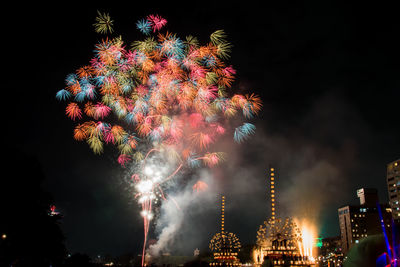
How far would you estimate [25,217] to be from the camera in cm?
2305

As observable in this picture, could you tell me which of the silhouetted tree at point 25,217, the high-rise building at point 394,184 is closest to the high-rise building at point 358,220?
the high-rise building at point 394,184

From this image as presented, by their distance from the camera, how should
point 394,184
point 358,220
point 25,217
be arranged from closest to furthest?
point 25,217
point 394,184
point 358,220

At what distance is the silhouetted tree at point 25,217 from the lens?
22.1 metres

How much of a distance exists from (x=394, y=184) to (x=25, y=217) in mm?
132022

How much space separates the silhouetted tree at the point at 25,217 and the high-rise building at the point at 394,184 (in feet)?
414

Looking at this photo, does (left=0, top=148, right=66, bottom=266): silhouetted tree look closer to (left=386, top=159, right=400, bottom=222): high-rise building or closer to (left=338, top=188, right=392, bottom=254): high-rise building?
(left=386, top=159, right=400, bottom=222): high-rise building

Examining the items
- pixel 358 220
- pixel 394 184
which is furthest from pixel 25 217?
pixel 358 220

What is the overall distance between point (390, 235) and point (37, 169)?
24235 millimetres

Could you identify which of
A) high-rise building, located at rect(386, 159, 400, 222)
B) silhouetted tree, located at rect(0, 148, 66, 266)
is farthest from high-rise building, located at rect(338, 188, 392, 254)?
silhouetted tree, located at rect(0, 148, 66, 266)

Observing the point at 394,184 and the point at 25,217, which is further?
the point at 394,184

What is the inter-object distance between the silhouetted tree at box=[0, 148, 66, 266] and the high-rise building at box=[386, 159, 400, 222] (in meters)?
126

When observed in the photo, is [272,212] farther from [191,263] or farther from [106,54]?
[191,263]

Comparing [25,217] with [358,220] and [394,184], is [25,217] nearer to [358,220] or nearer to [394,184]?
[394,184]

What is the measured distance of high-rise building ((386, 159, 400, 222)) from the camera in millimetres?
118681
